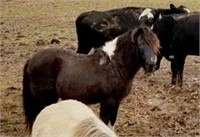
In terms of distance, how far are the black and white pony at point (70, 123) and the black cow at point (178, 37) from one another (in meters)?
4.92

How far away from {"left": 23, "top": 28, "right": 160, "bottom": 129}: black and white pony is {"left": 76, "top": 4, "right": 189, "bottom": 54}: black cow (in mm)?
2597

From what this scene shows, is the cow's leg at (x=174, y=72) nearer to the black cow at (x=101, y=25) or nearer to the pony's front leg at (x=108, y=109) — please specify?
the black cow at (x=101, y=25)

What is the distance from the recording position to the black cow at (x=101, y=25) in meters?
8.20

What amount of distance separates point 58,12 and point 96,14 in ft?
30.0

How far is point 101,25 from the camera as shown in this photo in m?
8.40

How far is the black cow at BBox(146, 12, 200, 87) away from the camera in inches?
326

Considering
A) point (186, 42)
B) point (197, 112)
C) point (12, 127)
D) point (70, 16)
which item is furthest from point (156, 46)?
point (70, 16)

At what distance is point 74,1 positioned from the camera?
20.5 meters

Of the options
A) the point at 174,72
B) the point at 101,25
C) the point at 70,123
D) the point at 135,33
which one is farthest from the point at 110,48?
the point at 174,72

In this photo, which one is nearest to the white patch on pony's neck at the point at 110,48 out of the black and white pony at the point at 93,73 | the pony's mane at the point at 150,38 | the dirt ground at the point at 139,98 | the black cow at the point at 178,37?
the black and white pony at the point at 93,73

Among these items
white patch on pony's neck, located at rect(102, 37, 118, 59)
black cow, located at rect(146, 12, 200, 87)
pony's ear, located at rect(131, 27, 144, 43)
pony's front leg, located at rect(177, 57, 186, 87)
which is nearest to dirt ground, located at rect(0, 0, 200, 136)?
pony's front leg, located at rect(177, 57, 186, 87)

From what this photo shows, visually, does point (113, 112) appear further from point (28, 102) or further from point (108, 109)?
point (28, 102)

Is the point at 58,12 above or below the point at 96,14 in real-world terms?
below

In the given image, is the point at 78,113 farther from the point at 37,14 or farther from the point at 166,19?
the point at 37,14
